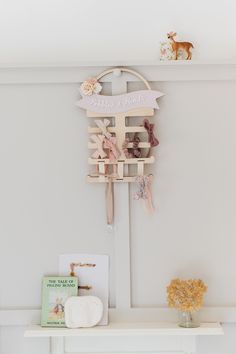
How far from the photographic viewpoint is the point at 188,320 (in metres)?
2.06

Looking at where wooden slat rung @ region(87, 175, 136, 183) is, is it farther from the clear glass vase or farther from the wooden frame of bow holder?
the clear glass vase

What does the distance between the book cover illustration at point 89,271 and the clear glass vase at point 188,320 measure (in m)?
0.29

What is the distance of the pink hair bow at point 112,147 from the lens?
213cm

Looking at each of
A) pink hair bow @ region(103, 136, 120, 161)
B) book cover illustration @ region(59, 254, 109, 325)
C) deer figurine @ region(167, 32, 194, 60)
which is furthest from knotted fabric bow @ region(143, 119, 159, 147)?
book cover illustration @ region(59, 254, 109, 325)

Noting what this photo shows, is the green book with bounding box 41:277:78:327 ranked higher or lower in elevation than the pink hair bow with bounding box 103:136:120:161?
lower

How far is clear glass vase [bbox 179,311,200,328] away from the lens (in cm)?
206

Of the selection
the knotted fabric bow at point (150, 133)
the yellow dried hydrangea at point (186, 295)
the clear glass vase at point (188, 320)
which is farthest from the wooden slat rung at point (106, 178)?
the clear glass vase at point (188, 320)

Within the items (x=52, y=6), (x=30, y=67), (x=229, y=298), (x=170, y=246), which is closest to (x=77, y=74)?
(x=30, y=67)

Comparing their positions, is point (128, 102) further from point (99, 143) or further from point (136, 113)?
point (99, 143)

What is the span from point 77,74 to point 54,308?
0.88 m

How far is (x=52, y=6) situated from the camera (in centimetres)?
234

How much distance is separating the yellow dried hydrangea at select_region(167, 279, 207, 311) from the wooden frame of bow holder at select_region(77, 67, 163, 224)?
1.08 ft

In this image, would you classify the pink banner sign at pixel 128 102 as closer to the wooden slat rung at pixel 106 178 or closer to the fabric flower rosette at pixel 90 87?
the fabric flower rosette at pixel 90 87

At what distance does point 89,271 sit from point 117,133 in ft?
1.73
